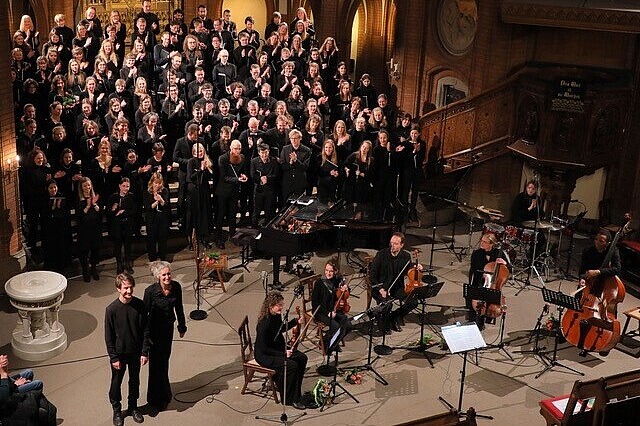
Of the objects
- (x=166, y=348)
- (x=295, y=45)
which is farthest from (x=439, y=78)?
(x=166, y=348)

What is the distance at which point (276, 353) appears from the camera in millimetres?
9633

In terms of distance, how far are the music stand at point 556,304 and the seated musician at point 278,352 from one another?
10.8ft

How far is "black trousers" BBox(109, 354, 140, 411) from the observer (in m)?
9.29

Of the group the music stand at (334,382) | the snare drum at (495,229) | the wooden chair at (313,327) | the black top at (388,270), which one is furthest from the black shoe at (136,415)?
the snare drum at (495,229)

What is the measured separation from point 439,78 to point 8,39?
30.7ft

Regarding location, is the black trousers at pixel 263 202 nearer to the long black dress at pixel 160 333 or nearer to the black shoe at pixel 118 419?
the long black dress at pixel 160 333

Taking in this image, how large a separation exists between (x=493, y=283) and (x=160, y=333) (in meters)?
4.62

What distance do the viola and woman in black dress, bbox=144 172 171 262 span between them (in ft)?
16.5

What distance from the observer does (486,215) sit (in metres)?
13.7

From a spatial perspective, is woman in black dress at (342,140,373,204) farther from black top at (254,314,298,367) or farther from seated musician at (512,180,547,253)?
black top at (254,314,298,367)

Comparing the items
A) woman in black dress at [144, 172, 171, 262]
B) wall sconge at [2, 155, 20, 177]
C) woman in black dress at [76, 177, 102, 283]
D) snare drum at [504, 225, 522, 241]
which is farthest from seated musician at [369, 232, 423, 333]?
wall sconge at [2, 155, 20, 177]

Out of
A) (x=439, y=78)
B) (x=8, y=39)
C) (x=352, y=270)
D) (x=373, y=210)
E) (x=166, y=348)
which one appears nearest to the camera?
(x=166, y=348)

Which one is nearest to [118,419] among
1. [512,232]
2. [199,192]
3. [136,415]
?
[136,415]

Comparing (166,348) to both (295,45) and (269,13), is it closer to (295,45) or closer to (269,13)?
(295,45)
